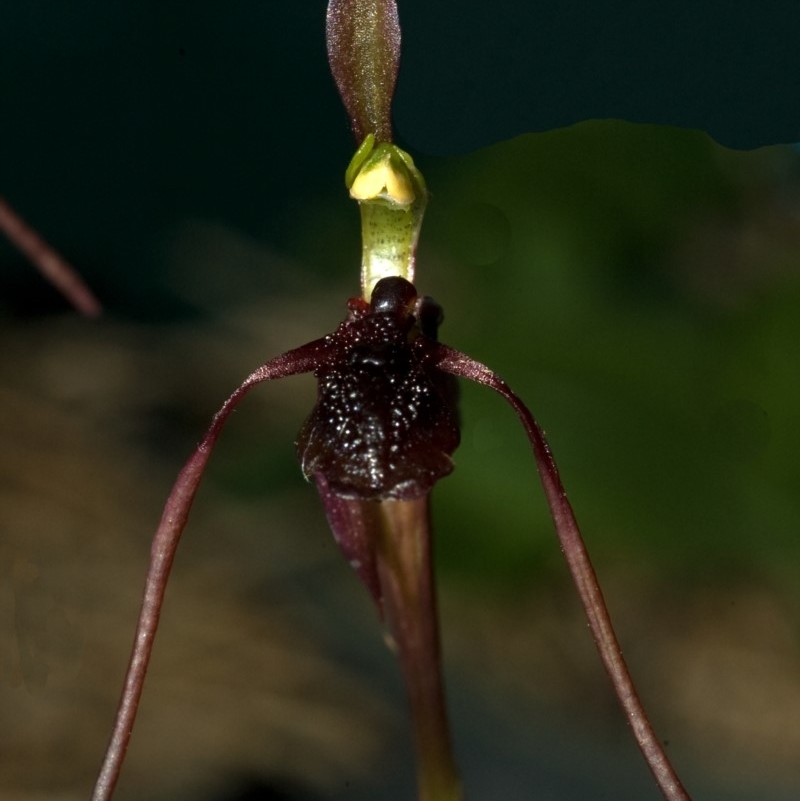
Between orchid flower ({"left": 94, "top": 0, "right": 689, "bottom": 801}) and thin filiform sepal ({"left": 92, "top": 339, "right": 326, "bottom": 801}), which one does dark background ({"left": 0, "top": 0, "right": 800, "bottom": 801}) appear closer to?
orchid flower ({"left": 94, "top": 0, "right": 689, "bottom": 801})

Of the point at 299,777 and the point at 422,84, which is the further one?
the point at 299,777

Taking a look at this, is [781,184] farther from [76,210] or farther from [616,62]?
[76,210]

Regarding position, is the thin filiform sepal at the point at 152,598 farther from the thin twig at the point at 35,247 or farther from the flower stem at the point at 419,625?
the thin twig at the point at 35,247

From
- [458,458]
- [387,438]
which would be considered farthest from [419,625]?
[458,458]

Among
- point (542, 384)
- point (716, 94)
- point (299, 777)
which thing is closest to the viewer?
point (716, 94)

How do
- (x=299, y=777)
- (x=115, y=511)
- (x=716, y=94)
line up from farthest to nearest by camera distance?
1. (x=115, y=511)
2. (x=299, y=777)
3. (x=716, y=94)

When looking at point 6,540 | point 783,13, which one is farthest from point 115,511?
point 783,13

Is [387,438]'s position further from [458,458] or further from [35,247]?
[458,458]
